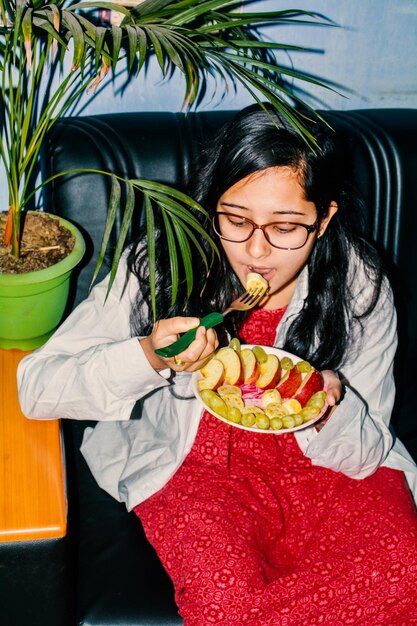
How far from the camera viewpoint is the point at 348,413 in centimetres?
161

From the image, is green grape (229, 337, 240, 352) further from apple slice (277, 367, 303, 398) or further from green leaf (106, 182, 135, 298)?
green leaf (106, 182, 135, 298)

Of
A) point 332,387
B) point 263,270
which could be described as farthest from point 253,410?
point 263,270

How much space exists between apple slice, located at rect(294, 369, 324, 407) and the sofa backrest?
596 millimetres

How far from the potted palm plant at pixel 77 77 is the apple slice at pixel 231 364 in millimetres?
172

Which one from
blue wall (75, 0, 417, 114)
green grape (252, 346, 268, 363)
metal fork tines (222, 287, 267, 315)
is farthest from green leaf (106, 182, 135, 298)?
blue wall (75, 0, 417, 114)

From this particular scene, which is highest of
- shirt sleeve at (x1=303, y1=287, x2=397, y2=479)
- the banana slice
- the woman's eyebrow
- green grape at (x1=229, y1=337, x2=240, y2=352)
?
the woman's eyebrow

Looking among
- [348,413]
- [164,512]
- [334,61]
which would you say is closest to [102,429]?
[164,512]

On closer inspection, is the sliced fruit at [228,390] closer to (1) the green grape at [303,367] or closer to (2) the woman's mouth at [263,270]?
(1) the green grape at [303,367]

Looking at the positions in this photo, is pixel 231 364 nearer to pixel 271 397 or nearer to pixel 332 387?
pixel 271 397

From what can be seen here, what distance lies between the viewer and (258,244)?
4.98 ft

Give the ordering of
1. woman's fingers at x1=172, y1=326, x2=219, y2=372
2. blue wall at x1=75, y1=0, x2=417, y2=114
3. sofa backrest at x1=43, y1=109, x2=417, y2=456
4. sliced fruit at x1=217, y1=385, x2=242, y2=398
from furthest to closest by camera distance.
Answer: blue wall at x1=75, y1=0, x2=417, y2=114
sofa backrest at x1=43, y1=109, x2=417, y2=456
sliced fruit at x1=217, y1=385, x2=242, y2=398
woman's fingers at x1=172, y1=326, x2=219, y2=372

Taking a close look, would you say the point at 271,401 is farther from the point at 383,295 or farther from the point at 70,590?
the point at 70,590

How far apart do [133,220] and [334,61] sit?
29.7 inches

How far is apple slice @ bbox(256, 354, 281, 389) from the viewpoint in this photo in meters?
1.57
